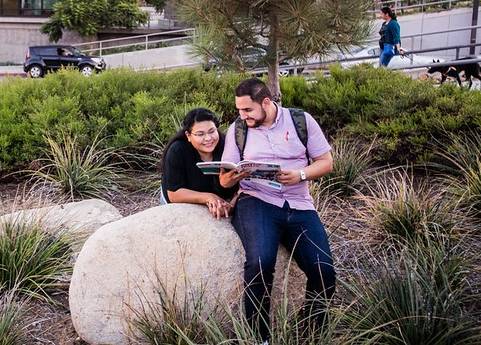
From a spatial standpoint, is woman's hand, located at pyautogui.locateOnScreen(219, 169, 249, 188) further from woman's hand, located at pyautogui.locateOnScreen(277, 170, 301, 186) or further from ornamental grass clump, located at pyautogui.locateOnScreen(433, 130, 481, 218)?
ornamental grass clump, located at pyautogui.locateOnScreen(433, 130, 481, 218)

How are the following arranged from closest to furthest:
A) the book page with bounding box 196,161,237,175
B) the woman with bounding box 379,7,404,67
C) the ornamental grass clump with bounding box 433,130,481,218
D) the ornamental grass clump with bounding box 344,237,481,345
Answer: the ornamental grass clump with bounding box 344,237,481,345
the book page with bounding box 196,161,237,175
the ornamental grass clump with bounding box 433,130,481,218
the woman with bounding box 379,7,404,67

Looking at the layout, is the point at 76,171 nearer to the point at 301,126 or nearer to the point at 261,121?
the point at 261,121

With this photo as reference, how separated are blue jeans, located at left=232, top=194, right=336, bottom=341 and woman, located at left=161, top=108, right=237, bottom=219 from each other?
25 cm

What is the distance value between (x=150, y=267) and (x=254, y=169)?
2.88ft

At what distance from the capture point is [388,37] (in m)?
13.3

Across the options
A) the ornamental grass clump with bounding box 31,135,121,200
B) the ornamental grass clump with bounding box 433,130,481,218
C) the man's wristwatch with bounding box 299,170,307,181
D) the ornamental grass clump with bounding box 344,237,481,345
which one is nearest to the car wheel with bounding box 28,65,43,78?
the ornamental grass clump with bounding box 31,135,121,200

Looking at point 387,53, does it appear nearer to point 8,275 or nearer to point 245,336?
point 8,275

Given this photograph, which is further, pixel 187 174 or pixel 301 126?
pixel 187 174

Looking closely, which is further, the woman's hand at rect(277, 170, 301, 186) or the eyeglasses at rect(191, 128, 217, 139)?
the eyeglasses at rect(191, 128, 217, 139)

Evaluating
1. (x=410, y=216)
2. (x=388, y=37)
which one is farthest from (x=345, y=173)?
(x=388, y=37)

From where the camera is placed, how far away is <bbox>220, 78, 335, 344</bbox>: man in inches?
153

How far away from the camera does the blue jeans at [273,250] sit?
3848mm

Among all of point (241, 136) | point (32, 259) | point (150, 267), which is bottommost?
point (32, 259)

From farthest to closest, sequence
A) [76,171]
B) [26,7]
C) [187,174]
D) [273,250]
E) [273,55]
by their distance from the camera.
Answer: [26,7], [273,55], [76,171], [187,174], [273,250]
